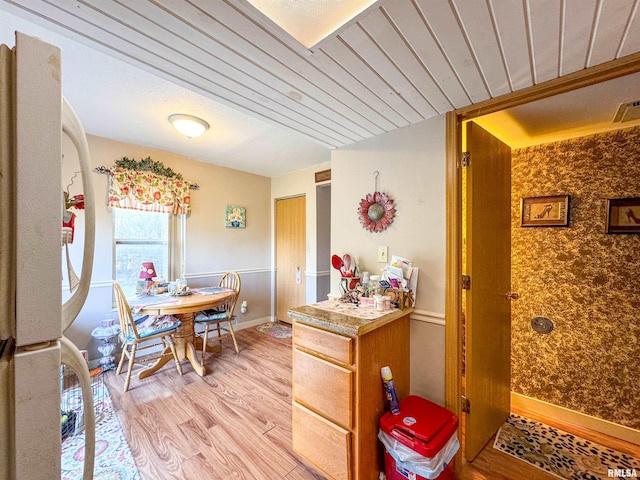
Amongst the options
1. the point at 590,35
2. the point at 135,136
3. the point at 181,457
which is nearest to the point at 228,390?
the point at 181,457

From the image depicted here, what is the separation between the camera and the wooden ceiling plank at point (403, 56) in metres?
0.94

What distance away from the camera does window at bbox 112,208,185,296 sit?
9.19 feet

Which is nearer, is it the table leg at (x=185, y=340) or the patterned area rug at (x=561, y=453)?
the patterned area rug at (x=561, y=453)

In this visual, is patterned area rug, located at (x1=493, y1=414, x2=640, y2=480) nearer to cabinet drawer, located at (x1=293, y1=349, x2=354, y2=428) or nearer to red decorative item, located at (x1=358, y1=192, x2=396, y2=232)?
cabinet drawer, located at (x1=293, y1=349, x2=354, y2=428)

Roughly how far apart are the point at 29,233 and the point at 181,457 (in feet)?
5.87

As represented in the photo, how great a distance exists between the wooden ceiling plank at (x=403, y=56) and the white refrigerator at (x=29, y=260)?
0.96 meters

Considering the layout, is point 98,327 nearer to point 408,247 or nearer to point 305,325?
point 305,325

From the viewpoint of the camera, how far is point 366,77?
123cm

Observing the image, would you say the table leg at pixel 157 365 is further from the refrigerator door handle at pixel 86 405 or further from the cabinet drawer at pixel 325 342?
the refrigerator door handle at pixel 86 405

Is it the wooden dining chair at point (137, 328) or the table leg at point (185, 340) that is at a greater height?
the wooden dining chair at point (137, 328)

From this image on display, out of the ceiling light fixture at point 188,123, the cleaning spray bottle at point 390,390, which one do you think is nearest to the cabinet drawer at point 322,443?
the cleaning spray bottle at point 390,390

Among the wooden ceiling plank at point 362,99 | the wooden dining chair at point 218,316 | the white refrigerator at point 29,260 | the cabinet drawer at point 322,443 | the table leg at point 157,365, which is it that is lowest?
the table leg at point 157,365

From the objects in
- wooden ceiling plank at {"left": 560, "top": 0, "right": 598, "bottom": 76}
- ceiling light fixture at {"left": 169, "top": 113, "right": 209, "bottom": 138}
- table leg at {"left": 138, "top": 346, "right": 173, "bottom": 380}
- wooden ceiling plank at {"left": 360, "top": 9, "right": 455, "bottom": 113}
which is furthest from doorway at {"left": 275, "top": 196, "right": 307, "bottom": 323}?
wooden ceiling plank at {"left": 560, "top": 0, "right": 598, "bottom": 76}

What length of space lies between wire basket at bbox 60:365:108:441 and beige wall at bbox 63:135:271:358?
36 centimetres
